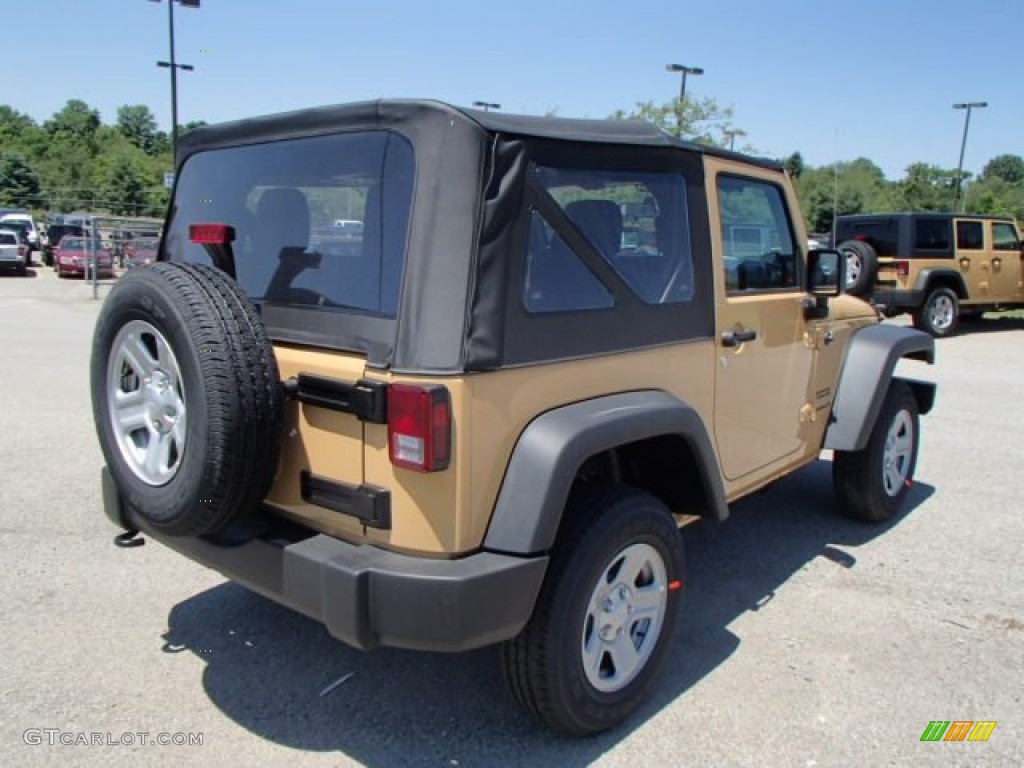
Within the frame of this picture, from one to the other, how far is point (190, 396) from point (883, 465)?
3819 millimetres

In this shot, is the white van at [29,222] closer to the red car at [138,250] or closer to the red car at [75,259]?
the red car at [75,259]

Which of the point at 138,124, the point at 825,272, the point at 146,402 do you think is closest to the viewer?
the point at 146,402

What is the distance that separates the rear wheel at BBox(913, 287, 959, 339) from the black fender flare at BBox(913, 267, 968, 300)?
7.3 inches

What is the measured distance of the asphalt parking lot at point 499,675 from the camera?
2.70 m

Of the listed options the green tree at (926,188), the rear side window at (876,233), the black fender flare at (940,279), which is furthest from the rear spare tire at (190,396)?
the green tree at (926,188)

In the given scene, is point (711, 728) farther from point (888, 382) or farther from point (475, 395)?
point (888, 382)

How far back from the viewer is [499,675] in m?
3.16

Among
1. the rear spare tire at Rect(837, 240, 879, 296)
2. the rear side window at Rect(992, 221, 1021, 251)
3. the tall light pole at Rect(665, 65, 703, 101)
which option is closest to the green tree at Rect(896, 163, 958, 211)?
the tall light pole at Rect(665, 65, 703, 101)

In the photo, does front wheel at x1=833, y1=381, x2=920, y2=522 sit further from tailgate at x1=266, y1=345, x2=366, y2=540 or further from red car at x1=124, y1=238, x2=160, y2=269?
red car at x1=124, y1=238, x2=160, y2=269

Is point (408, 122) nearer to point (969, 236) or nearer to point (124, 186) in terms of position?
point (969, 236)

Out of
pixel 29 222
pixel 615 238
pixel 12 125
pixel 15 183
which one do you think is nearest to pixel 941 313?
pixel 615 238

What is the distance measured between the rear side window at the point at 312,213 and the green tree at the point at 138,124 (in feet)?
422

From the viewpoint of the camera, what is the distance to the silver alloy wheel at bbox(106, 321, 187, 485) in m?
2.56

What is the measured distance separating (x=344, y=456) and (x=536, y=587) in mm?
686
